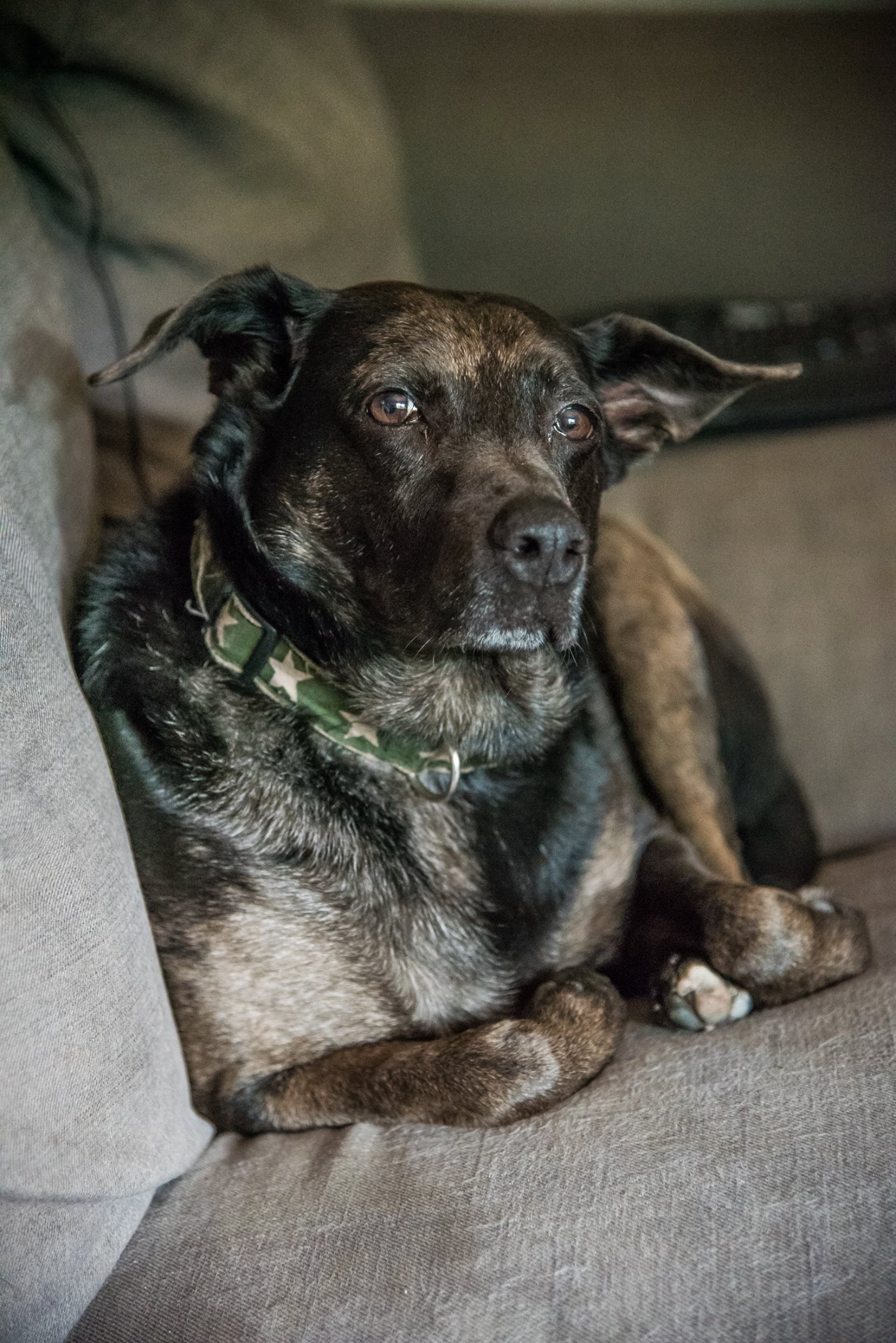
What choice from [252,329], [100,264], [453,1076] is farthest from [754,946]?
[100,264]

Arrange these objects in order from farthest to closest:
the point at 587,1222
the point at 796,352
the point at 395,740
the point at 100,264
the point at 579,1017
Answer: the point at 796,352
the point at 100,264
the point at 395,740
the point at 579,1017
the point at 587,1222

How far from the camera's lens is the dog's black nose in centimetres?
135

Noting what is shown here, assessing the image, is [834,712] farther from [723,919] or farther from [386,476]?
[386,476]

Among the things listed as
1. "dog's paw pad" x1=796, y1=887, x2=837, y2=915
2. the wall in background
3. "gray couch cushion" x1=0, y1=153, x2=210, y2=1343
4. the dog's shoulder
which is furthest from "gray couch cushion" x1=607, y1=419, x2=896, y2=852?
"gray couch cushion" x1=0, y1=153, x2=210, y2=1343

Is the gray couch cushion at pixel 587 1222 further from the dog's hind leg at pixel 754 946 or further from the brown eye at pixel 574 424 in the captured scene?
the brown eye at pixel 574 424

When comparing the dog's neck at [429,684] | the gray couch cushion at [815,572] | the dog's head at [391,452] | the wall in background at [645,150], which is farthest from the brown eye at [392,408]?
the wall in background at [645,150]

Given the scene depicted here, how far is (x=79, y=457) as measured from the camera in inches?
71.6

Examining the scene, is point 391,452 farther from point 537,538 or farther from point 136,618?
point 136,618

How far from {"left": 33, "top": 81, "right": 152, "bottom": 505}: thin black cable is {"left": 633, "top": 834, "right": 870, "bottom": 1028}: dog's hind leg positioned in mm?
1259

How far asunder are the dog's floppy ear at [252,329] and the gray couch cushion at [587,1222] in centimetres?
106

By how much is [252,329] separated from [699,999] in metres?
1.14

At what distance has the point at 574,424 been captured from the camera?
1.66 metres

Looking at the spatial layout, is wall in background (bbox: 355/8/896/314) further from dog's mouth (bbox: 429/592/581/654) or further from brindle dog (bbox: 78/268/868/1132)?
dog's mouth (bbox: 429/592/581/654)

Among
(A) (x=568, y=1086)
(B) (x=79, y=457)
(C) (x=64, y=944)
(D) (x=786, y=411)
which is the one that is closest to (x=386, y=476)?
(B) (x=79, y=457)
